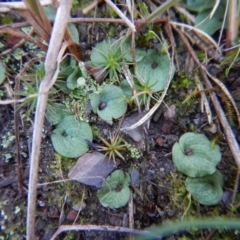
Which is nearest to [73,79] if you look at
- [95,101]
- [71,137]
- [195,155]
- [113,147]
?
[95,101]

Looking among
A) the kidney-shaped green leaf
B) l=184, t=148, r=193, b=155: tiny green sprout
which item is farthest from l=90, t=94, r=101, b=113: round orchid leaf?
l=184, t=148, r=193, b=155: tiny green sprout

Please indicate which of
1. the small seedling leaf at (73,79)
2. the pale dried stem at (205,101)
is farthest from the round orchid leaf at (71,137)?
the pale dried stem at (205,101)

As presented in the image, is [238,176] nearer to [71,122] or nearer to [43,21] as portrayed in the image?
[71,122]

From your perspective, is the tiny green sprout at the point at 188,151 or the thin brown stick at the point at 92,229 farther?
the tiny green sprout at the point at 188,151

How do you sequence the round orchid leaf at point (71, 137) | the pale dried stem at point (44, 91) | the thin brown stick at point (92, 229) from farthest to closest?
the round orchid leaf at point (71, 137)
the thin brown stick at point (92, 229)
the pale dried stem at point (44, 91)

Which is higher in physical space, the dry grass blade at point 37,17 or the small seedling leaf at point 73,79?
the dry grass blade at point 37,17

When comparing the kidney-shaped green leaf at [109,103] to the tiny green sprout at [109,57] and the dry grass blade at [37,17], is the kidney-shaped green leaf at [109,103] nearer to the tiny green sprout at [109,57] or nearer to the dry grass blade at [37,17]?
the tiny green sprout at [109,57]

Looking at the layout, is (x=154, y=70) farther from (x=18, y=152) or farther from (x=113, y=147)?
(x=18, y=152)

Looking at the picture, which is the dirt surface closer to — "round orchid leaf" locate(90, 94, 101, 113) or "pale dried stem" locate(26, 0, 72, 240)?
"round orchid leaf" locate(90, 94, 101, 113)
